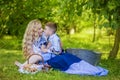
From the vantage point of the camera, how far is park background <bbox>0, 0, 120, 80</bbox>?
8.69 metres

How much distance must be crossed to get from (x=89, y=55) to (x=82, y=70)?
0.68 metres

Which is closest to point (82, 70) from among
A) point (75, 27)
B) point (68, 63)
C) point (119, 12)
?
point (68, 63)

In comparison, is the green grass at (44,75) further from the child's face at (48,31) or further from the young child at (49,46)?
the child's face at (48,31)

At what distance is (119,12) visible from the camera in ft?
28.8

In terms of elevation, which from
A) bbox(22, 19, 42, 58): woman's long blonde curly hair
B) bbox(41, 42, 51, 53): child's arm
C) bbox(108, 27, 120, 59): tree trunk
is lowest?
bbox(108, 27, 120, 59): tree trunk

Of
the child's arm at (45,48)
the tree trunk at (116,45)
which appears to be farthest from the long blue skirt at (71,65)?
the tree trunk at (116,45)

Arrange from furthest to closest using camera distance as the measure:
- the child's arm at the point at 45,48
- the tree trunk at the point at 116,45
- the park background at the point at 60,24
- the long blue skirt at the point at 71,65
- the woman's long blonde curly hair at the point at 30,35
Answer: the tree trunk at the point at 116,45
the child's arm at the point at 45,48
the woman's long blonde curly hair at the point at 30,35
the long blue skirt at the point at 71,65
the park background at the point at 60,24

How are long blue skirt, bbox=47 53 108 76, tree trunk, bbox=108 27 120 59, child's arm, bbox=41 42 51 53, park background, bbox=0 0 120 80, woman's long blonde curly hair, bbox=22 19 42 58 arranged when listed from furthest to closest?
tree trunk, bbox=108 27 120 59 < child's arm, bbox=41 42 51 53 < woman's long blonde curly hair, bbox=22 19 42 58 < long blue skirt, bbox=47 53 108 76 < park background, bbox=0 0 120 80

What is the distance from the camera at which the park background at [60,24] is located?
869 centimetres

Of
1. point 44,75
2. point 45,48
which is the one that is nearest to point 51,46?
point 45,48

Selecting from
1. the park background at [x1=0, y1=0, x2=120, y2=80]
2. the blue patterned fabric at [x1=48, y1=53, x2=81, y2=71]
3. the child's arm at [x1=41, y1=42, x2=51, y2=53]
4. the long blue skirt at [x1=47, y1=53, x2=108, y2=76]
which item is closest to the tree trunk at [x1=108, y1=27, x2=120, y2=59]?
the park background at [x1=0, y1=0, x2=120, y2=80]

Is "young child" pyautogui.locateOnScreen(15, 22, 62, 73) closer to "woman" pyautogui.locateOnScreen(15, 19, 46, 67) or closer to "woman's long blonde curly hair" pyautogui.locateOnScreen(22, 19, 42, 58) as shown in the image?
"woman" pyautogui.locateOnScreen(15, 19, 46, 67)

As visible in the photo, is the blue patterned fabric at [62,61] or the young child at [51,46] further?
the young child at [51,46]

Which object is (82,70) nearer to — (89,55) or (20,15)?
(89,55)
